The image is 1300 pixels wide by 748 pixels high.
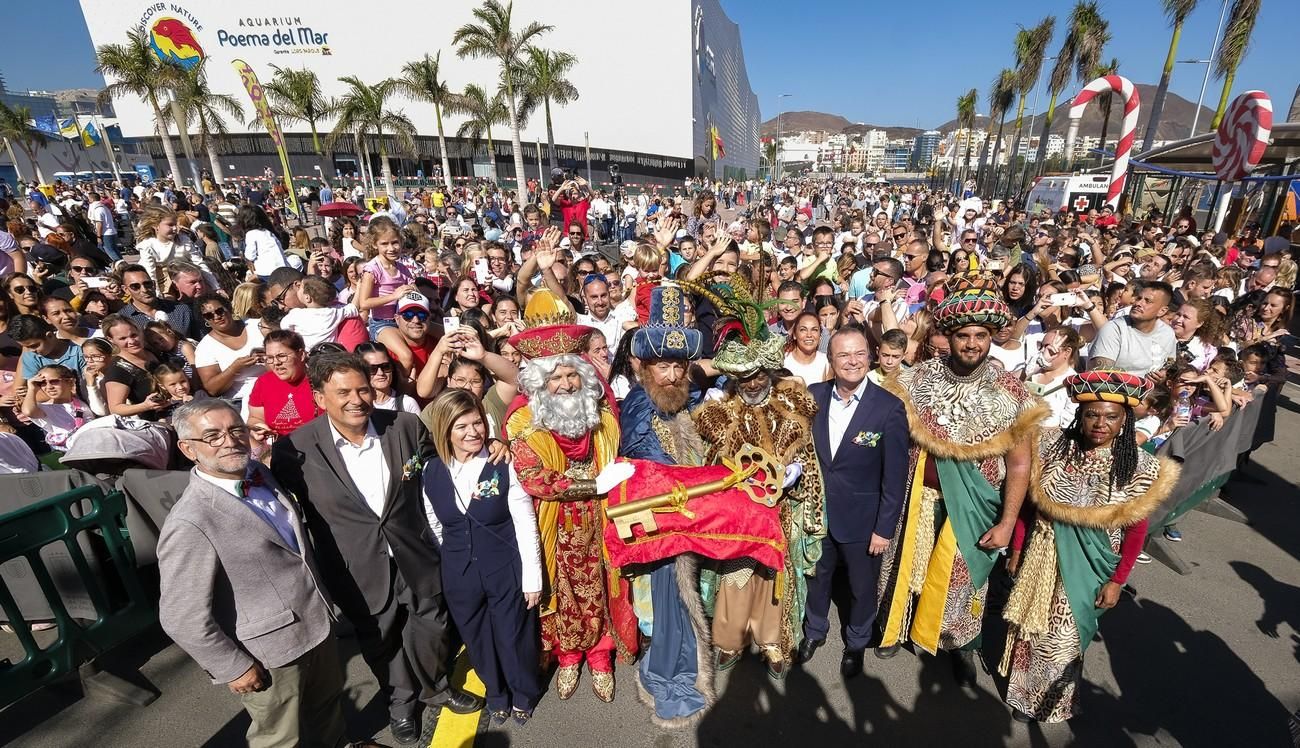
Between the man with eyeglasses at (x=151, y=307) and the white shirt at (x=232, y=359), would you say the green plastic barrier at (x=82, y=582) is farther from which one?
the man with eyeglasses at (x=151, y=307)

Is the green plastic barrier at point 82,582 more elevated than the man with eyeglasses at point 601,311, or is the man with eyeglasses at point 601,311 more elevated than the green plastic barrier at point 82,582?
the man with eyeglasses at point 601,311

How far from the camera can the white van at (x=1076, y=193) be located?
19.1m

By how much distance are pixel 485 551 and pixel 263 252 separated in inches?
305

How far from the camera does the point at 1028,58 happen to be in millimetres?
37656

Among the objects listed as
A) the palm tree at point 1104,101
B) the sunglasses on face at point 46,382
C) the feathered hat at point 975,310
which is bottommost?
the sunglasses on face at point 46,382

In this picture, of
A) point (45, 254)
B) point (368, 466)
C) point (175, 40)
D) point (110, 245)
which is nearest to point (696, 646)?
point (368, 466)

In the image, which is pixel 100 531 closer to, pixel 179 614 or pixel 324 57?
pixel 179 614

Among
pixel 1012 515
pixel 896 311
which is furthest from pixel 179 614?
pixel 896 311

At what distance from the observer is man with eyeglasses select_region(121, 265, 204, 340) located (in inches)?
199

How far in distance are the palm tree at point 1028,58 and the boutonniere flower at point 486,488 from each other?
139 ft

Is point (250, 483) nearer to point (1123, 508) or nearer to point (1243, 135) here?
point (1123, 508)

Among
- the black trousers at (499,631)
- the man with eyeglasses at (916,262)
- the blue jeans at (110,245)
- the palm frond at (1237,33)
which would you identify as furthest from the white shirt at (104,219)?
the palm frond at (1237,33)

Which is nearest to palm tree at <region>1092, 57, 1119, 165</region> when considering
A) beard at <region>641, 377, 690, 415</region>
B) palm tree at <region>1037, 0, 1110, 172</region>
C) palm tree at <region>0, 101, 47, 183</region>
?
palm tree at <region>1037, 0, 1110, 172</region>

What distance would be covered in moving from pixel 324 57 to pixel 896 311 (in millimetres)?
59784
